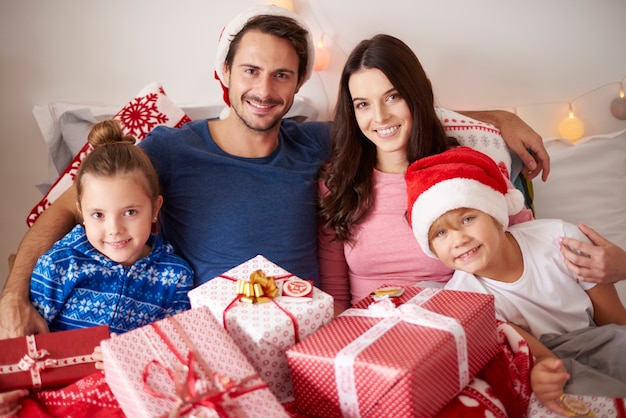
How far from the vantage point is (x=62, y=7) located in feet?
7.53

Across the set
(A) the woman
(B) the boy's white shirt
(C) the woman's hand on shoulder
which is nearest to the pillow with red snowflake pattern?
(A) the woman

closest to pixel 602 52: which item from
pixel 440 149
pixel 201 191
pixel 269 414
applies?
pixel 440 149

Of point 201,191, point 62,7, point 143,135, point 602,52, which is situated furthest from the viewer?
point 602,52

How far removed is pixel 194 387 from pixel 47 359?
1.69ft

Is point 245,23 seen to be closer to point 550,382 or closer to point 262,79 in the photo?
point 262,79

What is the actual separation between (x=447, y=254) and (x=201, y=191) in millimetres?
769

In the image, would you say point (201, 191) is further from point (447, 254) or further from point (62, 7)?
point (62, 7)

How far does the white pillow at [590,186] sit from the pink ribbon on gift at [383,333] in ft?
3.63

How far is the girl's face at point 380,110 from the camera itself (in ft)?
5.62

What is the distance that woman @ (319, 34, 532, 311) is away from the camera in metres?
1.73

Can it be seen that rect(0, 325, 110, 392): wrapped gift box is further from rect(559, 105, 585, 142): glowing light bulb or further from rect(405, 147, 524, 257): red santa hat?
rect(559, 105, 585, 142): glowing light bulb

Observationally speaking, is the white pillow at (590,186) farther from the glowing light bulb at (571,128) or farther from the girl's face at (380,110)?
the girl's face at (380,110)

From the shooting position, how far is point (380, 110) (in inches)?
67.3

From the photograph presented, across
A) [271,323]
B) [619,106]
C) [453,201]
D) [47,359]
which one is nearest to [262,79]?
[453,201]
